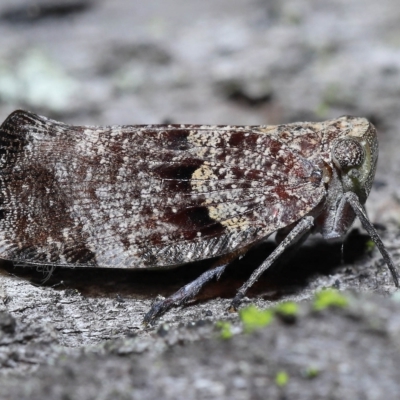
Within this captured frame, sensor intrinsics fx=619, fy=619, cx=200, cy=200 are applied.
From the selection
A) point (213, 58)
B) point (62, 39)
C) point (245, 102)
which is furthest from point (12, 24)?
point (245, 102)

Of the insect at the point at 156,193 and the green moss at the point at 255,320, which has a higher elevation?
the insect at the point at 156,193

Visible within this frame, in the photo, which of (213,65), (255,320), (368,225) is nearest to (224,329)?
(255,320)

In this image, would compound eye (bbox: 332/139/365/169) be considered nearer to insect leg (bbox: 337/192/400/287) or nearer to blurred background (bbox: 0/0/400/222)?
insect leg (bbox: 337/192/400/287)

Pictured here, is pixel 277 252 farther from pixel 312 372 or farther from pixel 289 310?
pixel 312 372

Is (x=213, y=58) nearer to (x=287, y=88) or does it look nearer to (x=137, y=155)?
(x=287, y=88)

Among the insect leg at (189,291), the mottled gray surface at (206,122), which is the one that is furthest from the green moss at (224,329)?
the insect leg at (189,291)

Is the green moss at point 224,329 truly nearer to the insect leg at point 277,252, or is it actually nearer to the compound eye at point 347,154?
the insect leg at point 277,252

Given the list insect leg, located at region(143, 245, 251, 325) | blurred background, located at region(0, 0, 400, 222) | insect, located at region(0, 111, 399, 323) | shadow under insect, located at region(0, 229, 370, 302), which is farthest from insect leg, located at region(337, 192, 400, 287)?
blurred background, located at region(0, 0, 400, 222)
